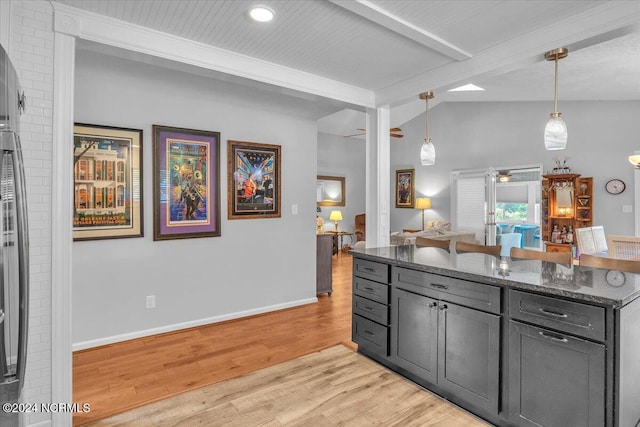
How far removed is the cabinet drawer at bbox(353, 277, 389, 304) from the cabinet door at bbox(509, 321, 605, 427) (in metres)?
0.96

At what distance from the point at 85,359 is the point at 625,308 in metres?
3.65

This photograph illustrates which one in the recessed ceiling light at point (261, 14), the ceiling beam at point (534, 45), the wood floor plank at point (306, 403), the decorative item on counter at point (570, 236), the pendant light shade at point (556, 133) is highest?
the recessed ceiling light at point (261, 14)

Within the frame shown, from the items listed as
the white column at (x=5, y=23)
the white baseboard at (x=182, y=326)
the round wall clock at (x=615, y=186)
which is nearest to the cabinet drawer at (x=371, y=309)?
the white baseboard at (x=182, y=326)

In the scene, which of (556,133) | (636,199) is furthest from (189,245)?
(636,199)

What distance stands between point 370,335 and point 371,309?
211 mm

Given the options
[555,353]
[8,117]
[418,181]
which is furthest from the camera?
[418,181]

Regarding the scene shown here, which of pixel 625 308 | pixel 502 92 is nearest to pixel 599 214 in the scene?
pixel 502 92

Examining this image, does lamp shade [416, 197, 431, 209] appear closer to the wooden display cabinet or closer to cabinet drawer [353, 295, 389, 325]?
the wooden display cabinet

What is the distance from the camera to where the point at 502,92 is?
596 centimetres

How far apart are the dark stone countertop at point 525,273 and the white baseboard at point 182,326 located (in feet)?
5.54

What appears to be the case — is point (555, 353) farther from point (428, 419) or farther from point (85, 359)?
point (85, 359)

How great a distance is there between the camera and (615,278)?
198 centimetres

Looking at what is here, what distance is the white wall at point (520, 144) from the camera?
18.8 feet

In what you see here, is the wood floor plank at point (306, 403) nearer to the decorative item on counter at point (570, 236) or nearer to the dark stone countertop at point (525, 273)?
the dark stone countertop at point (525, 273)
